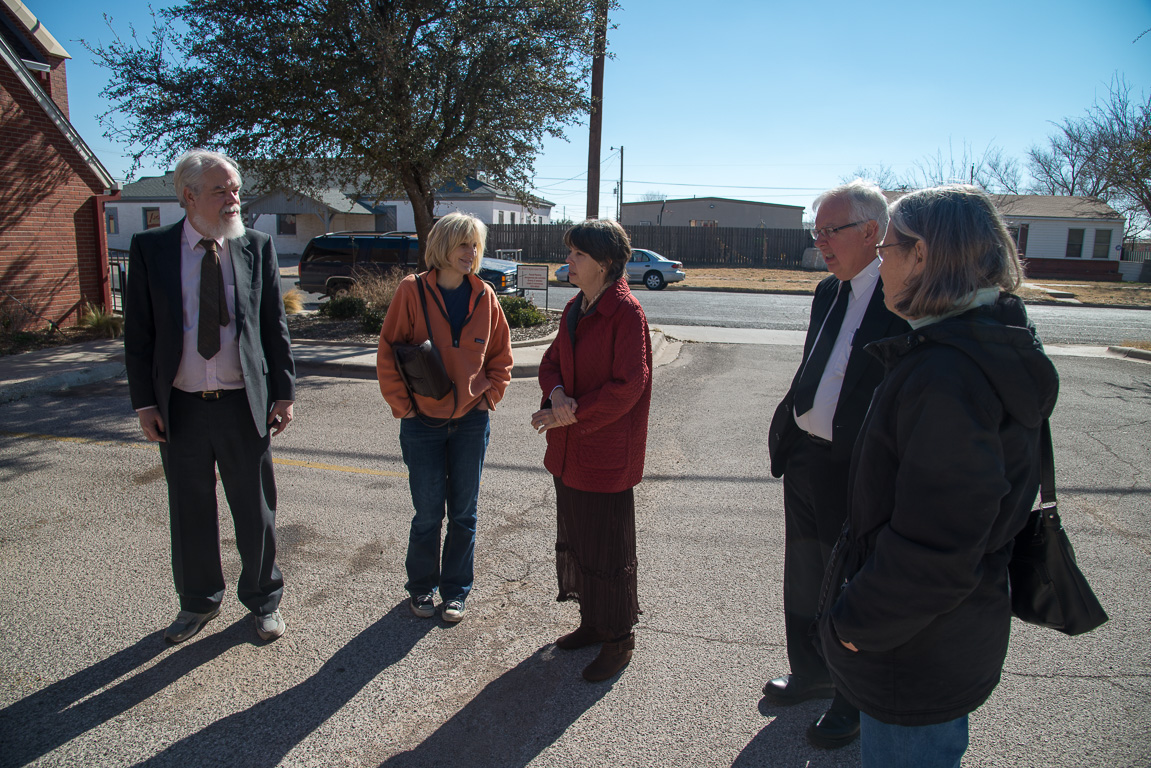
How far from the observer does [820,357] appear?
2.64m

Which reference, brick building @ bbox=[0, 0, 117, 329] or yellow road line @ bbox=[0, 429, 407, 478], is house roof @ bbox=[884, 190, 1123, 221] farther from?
yellow road line @ bbox=[0, 429, 407, 478]

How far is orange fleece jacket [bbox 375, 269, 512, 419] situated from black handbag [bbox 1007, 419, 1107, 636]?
7.35ft

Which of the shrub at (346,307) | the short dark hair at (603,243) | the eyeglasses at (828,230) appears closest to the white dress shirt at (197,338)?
the short dark hair at (603,243)

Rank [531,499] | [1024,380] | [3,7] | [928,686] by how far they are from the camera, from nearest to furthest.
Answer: [1024,380] → [928,686] → [531,499] → [3,7]

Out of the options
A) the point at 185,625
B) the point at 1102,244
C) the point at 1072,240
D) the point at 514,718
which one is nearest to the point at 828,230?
the point at 514,718

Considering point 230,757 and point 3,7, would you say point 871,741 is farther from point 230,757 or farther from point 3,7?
point 3,7

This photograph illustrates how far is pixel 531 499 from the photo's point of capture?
16.6 ft

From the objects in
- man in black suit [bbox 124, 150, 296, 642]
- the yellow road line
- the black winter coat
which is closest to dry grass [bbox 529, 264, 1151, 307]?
the yellow road line

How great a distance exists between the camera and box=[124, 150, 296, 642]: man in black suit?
304 cm

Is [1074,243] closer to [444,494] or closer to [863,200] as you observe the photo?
[863,200]

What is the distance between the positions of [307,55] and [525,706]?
1167cm

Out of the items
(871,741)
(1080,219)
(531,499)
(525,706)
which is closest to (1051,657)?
(871,741)

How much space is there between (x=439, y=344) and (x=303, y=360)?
7.48m

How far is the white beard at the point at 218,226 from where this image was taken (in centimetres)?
305
